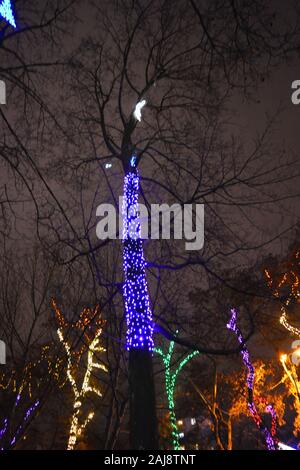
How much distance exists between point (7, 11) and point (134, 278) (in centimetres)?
434

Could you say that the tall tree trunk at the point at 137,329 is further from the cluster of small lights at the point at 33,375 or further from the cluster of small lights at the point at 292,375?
the cluster of small lights at the point at 292,375

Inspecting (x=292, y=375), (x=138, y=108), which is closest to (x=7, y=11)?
(x=138, y=108)

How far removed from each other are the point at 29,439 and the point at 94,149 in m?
23.1

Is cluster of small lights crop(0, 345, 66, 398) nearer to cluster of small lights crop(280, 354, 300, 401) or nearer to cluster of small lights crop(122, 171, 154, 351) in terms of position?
cluster of small lights crop(122, 171, 154, 351)

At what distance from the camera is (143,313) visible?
6.39m

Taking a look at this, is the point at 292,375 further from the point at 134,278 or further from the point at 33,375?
the point at 134,278

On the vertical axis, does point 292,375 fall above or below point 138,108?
below

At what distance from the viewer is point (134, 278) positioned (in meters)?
6.73

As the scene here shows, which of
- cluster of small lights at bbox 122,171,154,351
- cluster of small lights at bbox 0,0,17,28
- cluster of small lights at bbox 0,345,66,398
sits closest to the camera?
cluster of small lights at bbox 0,0,17,28

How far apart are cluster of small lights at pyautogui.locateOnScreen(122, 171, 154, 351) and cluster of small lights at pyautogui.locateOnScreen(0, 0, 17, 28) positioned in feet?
12.8

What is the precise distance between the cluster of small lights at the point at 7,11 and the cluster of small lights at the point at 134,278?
3890 mm

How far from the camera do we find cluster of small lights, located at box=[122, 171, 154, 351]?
6211 mm

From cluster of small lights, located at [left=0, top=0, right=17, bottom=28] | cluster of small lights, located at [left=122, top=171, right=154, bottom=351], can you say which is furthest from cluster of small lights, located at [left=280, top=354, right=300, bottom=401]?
cluster of small lights, located at [left=0, top=0, right=17, bottom=28]

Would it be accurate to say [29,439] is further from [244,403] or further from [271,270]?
[271,270]
